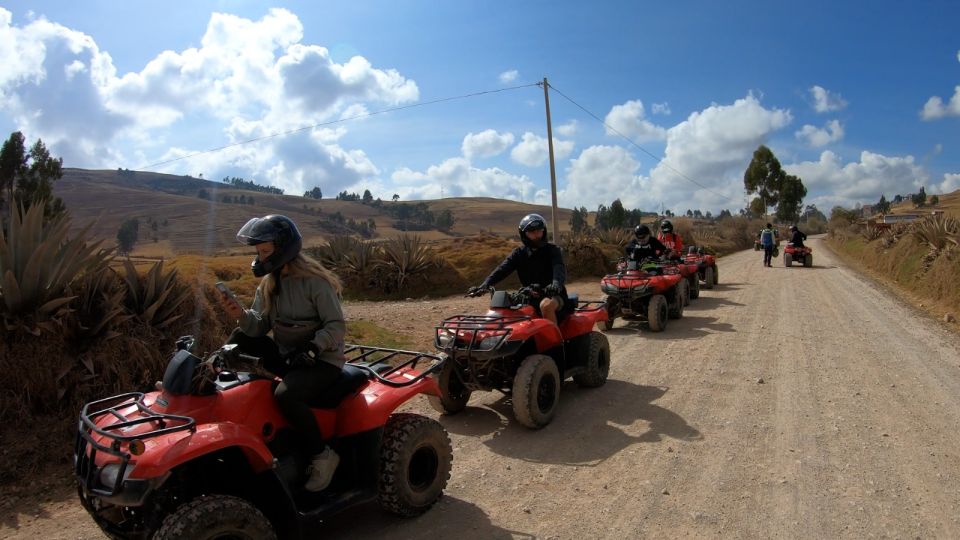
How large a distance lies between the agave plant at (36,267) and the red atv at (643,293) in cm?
793

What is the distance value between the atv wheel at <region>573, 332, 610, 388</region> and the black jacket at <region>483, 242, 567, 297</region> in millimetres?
752

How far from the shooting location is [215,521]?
2.77m

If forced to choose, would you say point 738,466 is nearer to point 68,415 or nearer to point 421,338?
point 68,415

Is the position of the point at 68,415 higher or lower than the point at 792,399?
higher

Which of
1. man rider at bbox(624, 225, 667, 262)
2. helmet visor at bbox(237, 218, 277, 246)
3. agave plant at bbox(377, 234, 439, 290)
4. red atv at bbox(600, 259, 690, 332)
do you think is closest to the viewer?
helmet visor at bbox(237, 218, 277, 246)

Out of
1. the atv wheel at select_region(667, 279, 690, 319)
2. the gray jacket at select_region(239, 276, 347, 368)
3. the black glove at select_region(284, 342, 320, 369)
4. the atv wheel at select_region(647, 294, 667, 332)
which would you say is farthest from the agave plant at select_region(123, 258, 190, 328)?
the atv wheel at select_region(667, 279, 690, 319)

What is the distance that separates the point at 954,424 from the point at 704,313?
7463mm

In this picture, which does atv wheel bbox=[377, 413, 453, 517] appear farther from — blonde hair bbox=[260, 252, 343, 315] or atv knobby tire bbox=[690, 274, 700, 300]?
atv knobby tire bbox=[690, 274, 700, 300]

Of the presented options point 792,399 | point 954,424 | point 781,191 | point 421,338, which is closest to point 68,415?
point 421,338

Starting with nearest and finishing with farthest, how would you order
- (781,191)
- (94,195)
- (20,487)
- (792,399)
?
(20,487) → (792,399) → (781,191) → (94,195)

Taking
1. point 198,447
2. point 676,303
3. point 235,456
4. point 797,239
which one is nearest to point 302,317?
point 235,456

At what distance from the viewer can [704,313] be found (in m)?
12.9

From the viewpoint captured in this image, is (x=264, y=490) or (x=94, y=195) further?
(x=94, y=195)

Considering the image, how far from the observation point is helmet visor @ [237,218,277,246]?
356 cm
